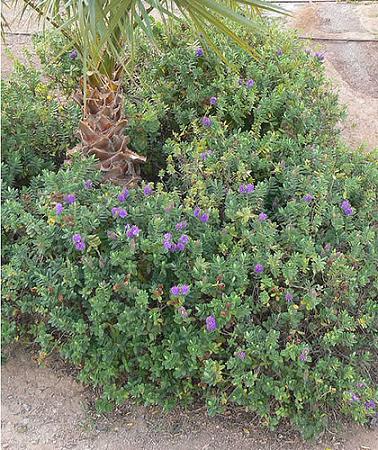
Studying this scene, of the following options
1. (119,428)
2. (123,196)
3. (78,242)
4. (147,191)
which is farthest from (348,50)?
(119,428)

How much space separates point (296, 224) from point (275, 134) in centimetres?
73

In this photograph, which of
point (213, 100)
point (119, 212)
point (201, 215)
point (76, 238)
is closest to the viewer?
point (76, 238)

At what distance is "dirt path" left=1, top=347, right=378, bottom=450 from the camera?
8.29 feet

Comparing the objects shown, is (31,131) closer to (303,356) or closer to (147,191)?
(147,191)

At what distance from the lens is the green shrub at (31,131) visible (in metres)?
3.21

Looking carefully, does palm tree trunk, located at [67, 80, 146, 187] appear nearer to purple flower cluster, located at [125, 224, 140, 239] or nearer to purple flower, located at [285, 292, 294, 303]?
purple flower cluster, located at [125, 224, 140, 239]

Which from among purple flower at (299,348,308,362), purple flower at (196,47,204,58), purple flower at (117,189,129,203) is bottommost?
purple flower at (299,348,308,362)

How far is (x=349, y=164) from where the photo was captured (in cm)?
327

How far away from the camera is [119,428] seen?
8.45 ft

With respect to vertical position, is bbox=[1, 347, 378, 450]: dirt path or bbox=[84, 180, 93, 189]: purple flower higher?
bbox=[84, 180, 93, 189]: purple flower

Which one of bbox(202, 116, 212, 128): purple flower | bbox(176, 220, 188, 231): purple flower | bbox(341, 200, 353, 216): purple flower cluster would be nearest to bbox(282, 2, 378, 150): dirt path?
bbox(202, 116, 212, 128): purple flower

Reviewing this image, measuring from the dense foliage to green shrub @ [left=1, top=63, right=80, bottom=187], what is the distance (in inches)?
9.4

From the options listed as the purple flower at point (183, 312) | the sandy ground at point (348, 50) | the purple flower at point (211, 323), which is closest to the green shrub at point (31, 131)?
the sandy ground at point (348, 50)

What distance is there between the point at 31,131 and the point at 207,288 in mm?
1459
